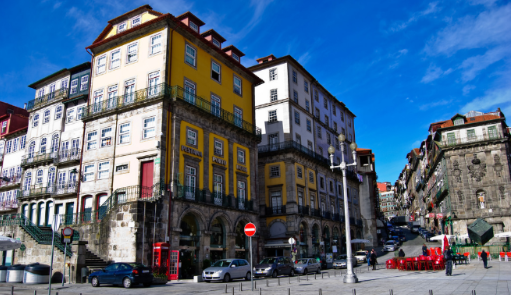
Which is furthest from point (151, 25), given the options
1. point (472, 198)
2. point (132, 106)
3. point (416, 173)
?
point (416, 173)

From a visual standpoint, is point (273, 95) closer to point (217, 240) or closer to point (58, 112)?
point (217, 240)

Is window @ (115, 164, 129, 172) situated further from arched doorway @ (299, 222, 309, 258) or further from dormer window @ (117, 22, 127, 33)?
arched doorway @ (299, 222, 309, 258)

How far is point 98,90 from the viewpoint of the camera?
35750mm

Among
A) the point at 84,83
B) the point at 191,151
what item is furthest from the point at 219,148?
the point at 84,83

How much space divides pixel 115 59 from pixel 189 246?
17.3 metres

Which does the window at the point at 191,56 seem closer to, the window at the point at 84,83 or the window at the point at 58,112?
the window at the point at 84,83

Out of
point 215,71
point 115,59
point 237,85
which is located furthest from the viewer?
point 237,85

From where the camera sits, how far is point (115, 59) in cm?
3559

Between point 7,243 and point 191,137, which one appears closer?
point 7,243

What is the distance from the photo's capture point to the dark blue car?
20.8m

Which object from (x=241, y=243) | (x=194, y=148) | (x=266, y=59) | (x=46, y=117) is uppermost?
(x=266, y=59)

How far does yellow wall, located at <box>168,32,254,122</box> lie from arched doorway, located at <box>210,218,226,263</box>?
10.7m

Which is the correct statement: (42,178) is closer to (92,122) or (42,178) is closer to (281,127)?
(92,122)

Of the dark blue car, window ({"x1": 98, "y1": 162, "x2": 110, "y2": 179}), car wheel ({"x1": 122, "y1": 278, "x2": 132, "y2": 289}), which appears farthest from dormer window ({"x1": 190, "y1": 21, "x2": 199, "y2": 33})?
car wheel ({"x1": 122, "y1": 278, "x2": 132, "y2": 289})
